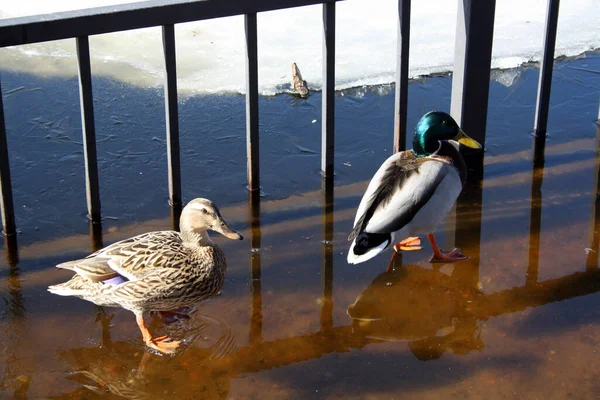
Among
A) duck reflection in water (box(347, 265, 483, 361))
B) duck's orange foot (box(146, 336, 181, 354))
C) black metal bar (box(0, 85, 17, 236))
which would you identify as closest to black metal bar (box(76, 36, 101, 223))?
black metal bar (box(0, 85, 17, 236))

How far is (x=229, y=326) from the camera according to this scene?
394 cm

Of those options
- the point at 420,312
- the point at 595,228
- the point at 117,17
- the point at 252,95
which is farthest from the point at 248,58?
the point at 595,228

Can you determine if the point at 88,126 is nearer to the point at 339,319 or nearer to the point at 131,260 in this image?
the point at 131,260

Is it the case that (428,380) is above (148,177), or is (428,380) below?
below

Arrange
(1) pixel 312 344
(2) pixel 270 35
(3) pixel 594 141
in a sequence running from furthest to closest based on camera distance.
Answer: (2) pixel 270 35 < (3) pixel 594 141 < (1) pixel 312 344

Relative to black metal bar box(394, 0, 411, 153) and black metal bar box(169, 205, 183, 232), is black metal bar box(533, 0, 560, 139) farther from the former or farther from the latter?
black metal bar box(169, 205, 183, 232)

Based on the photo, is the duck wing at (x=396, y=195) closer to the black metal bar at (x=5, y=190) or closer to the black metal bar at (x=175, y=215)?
the black metal bar at (x=175, y=215)

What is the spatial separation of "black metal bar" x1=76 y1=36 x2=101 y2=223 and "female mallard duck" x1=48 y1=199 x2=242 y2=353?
786 mm

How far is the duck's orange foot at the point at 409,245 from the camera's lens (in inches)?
181

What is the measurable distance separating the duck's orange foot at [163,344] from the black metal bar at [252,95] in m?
1.39

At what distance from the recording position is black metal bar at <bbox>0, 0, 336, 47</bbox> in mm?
4102

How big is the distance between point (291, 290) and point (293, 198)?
3.07 ft

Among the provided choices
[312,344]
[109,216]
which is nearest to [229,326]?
[312,344]

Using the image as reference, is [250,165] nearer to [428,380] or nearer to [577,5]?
[428,380]
